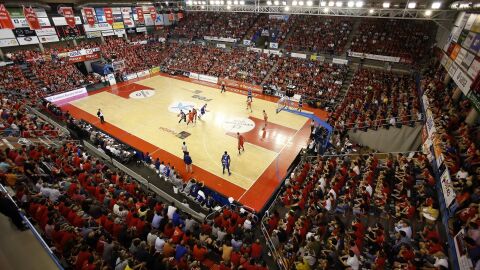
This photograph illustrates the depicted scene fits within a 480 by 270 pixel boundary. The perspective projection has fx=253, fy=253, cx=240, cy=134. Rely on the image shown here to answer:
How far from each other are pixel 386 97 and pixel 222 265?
18.5m

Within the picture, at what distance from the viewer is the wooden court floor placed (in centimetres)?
1463

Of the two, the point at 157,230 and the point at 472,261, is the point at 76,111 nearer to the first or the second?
the point at 157,230

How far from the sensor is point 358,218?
8.73 metres

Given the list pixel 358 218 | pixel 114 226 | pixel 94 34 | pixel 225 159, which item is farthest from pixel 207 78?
pixel 358 218

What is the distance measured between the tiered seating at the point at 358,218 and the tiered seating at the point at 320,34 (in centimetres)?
2041

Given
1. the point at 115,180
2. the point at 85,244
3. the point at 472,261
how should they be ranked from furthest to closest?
the point at 115,180
the point at 85,244
the point at 472,261

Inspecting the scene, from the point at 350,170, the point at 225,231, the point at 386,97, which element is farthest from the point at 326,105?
the point at 225,231

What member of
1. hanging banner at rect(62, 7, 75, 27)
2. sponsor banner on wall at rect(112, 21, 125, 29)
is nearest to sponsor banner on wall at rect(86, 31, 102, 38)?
sponsor banner on wall at rect(112, 21, 125, 29)

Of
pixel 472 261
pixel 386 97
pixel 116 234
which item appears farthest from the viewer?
pixel 386 97

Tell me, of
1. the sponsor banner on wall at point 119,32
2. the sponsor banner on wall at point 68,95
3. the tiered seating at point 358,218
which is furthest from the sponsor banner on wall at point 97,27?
the tiered seating at point 358,218

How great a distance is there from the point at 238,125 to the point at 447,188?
14224 millimetres

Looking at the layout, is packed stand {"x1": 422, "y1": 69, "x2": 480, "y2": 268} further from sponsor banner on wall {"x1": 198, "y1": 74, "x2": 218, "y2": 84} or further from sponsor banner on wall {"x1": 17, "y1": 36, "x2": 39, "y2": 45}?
sponsor banner on wall {"x1": 17, "y1": 36, "x2": 39, "y2": 45}

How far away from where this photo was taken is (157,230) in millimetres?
8344

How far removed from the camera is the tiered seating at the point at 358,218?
7480mm
